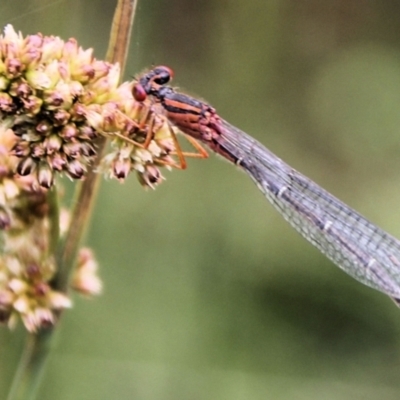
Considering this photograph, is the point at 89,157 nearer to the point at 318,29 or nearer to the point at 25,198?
the point at 25,198

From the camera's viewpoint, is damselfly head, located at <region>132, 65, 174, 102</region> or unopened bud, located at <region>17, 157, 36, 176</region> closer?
unopened bud, located at <region>17, 157, 36, 176</region>

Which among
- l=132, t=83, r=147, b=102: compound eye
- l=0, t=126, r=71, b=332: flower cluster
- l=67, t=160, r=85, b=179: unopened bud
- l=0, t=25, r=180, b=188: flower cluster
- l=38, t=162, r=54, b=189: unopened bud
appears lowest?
l=0, t=126, r=71, b=332: flower cluster

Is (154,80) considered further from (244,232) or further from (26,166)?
(244,232)

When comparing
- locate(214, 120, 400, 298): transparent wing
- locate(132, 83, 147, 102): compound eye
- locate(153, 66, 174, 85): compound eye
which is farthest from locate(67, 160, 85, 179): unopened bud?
locate(214, 120, 400, 298): transparent wing

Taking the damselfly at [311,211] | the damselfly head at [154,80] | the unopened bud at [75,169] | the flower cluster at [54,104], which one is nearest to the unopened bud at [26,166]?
the flower cluster at [54,104]

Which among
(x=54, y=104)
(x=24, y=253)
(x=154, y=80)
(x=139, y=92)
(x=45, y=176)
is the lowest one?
(x=24, y=253)

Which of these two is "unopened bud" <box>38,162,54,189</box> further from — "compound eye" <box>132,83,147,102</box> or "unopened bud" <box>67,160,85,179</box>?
"compound eye" <box>132,83,147,102</box>

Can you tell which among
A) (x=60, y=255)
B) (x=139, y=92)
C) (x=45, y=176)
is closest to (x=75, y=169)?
(x=45, y=176)
